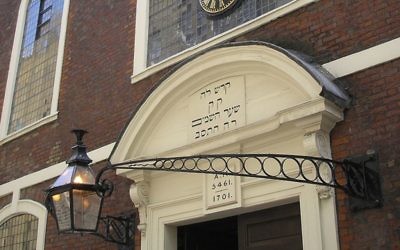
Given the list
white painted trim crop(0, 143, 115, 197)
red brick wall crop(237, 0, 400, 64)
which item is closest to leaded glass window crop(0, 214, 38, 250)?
white painted trim crop(0, 143, 115, 197)

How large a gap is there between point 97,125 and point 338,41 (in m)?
3.79

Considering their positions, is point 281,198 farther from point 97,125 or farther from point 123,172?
point 97,125

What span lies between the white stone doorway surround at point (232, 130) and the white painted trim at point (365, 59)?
0.27 meters

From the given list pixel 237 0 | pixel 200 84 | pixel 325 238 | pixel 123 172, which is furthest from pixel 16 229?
pixel 325 238

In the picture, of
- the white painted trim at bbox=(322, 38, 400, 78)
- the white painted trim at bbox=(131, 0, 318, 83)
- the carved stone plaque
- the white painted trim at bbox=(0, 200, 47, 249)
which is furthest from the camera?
the white painted trim at bbox=(0, 200, 47, 249)

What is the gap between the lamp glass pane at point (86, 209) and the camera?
557 centimetres

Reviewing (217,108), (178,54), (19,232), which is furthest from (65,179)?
(19,232)

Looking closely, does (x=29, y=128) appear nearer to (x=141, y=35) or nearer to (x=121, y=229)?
(x=141, y=35)

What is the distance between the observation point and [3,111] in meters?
11.1

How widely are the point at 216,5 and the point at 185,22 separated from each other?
615 millimetres

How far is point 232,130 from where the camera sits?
6.71m

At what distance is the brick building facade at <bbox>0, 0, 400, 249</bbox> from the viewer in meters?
5.89

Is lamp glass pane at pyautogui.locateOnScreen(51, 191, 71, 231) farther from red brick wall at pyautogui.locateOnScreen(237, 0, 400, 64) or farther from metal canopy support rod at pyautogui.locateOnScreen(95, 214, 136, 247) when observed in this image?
red brick wall at pyautogui.locateOnScreen(237, 0, 400, 64)

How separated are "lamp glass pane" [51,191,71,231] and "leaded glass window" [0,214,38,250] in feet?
13.1
